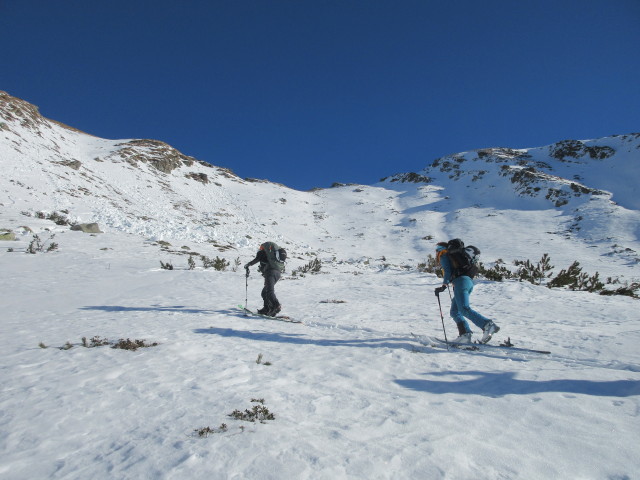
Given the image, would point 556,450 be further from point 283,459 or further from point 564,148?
point 564,148

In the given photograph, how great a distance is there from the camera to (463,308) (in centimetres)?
570

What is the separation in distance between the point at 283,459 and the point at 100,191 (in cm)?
3432

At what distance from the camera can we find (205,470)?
214 cm

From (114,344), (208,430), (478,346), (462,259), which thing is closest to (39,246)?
(114,344)

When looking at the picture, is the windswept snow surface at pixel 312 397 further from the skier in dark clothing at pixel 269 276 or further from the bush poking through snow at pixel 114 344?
the skier in dark clothing at pixel 269 276

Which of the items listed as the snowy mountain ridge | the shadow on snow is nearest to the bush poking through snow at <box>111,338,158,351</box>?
the shadow on snow

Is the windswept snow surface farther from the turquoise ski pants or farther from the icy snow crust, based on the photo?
the turquoise ski pants

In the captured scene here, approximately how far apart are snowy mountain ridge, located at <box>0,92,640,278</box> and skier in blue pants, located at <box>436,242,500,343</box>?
15.4 metres

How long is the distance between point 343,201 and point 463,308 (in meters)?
49.9

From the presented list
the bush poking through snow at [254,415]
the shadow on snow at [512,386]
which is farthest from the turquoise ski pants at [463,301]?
the bush poking through snow at [254,415]

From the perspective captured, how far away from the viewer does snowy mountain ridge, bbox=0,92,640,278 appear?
2406 cm

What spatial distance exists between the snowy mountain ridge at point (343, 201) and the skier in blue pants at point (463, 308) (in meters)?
15.4

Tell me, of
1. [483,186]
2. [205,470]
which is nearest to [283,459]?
[205,470]

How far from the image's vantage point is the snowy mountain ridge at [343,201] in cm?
2406
